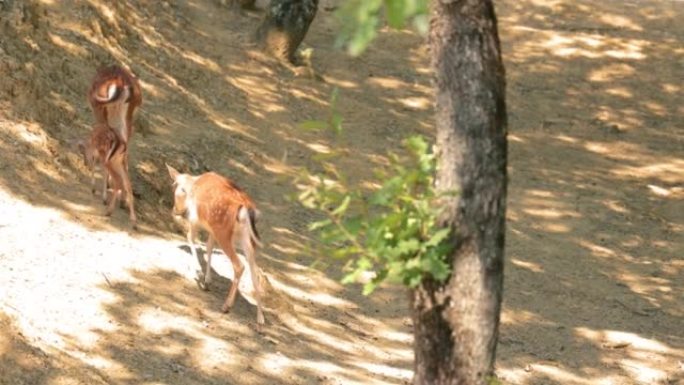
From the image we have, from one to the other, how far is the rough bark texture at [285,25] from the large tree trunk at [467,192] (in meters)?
12.1

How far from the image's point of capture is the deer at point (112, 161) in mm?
10992

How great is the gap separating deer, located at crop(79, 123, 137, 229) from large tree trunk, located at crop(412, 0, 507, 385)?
17.6 ft

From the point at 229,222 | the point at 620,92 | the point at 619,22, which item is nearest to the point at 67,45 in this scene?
the point at 229,222

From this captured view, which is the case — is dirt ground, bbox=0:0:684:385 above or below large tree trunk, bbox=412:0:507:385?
below

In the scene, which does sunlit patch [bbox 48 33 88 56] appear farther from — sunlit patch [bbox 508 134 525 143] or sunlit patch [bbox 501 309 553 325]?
sunlit patch [bbox 508 134 525 143]

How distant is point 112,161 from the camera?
11039 mm

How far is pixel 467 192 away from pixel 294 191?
8576 mm

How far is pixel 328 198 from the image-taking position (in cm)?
566

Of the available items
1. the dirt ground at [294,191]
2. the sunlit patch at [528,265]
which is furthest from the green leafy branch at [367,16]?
the sunlit patch at [528,265]

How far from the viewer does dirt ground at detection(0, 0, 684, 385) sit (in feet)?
31.4

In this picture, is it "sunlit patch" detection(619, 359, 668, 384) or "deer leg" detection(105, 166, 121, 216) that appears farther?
"sunlit patch" detection(619, 359, 668, 384)

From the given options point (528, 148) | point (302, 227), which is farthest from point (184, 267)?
point (528, 148)

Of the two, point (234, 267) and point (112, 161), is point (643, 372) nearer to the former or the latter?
point (234, 267)

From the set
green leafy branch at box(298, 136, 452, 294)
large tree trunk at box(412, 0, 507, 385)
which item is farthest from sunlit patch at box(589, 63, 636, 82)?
green leafy branch at box(298, 136, 452, 294)
